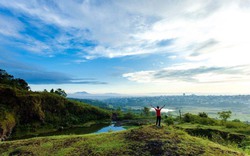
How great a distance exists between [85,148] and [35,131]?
4912cm

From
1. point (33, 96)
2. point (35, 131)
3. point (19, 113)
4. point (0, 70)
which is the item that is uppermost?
point (0, 70)

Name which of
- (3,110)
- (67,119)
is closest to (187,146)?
(3,110)

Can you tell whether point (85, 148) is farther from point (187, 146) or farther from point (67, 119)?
point (67, 119)

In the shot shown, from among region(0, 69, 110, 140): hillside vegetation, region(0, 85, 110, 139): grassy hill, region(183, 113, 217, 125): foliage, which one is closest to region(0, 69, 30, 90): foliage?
region(0, 69, 110, 140): hillside vegetation

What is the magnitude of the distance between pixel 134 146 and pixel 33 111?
5399 centimetres

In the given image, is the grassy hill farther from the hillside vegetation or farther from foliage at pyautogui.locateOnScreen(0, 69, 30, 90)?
foliage at pyautogui.locateOnScreen(0, 69, 30, 90)

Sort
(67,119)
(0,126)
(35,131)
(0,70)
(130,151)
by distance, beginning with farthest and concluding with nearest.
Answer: (0,70) → (67,119) → (35,131) → (0,126) → (130,151)

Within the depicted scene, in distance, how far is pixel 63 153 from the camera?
31.9 feet

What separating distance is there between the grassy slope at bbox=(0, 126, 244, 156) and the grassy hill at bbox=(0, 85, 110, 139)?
37844 millimetres

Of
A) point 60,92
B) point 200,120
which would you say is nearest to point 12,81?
point 60,92

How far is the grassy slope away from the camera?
8.82 metres

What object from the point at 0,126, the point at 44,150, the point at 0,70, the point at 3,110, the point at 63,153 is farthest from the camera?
the point at 0,70

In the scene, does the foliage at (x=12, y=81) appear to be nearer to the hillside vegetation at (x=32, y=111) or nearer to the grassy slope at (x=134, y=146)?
the hillside vegetation at (x=32, y=111)

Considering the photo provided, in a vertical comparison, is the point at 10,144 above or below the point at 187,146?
below
